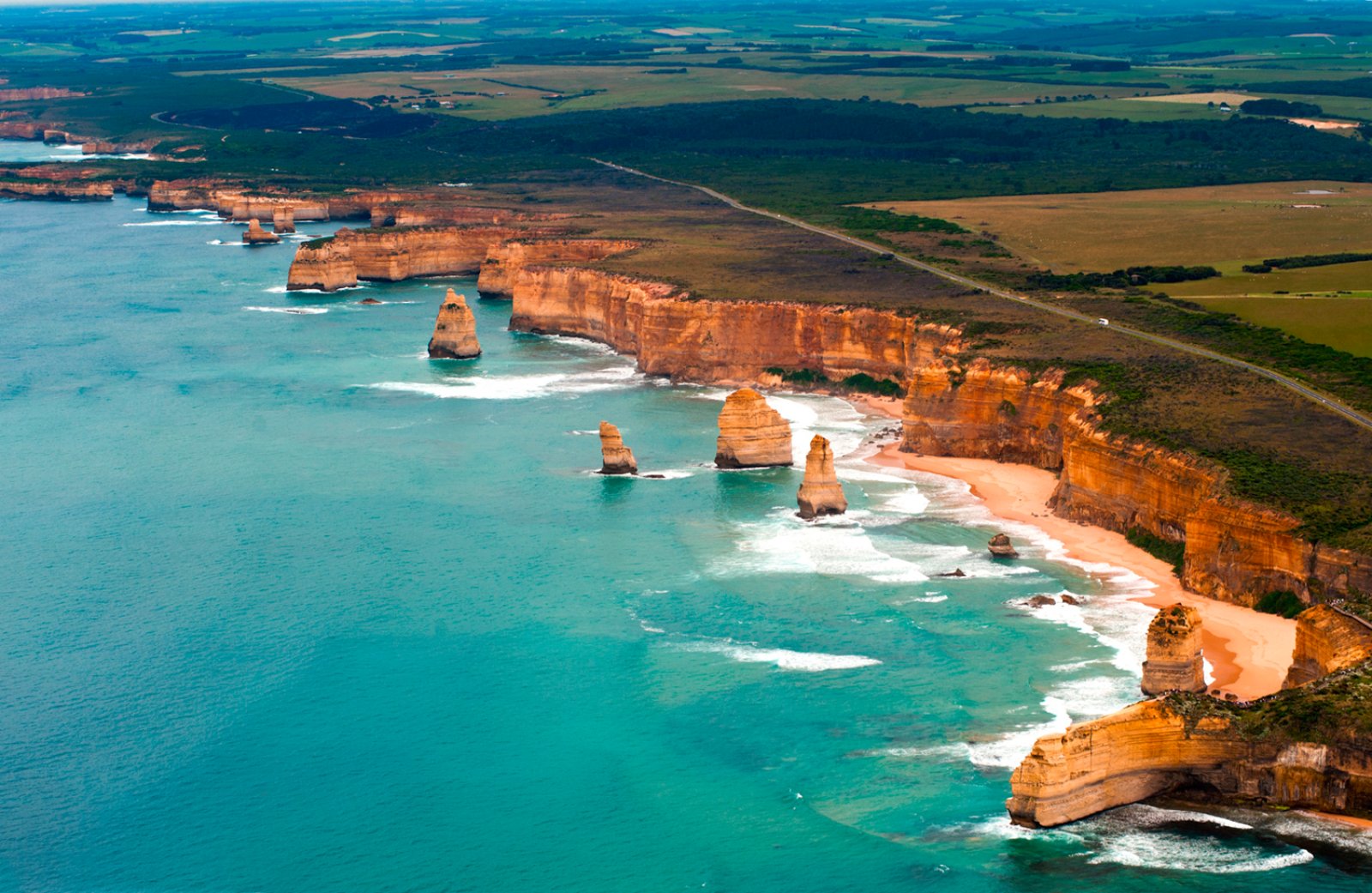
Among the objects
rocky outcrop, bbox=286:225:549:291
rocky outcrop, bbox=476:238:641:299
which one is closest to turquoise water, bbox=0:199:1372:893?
rocky outcrop, bbox=476:238:641:299

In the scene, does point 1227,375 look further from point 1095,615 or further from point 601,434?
point 601,434

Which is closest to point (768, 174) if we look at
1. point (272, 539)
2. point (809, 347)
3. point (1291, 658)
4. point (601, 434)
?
point (809, 347)

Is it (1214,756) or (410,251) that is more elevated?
(410,251)

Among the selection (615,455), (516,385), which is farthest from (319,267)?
(615,455)

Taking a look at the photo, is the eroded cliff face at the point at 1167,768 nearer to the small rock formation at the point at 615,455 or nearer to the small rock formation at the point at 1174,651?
the small rock formation at the point at 1174,651

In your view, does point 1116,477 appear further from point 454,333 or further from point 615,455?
point 454,333

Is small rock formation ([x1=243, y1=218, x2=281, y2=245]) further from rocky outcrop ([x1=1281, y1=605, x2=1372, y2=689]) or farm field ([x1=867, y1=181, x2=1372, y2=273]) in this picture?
rocky outcrop ([x1=1281, y1=605, x2=1372, y2=689])
